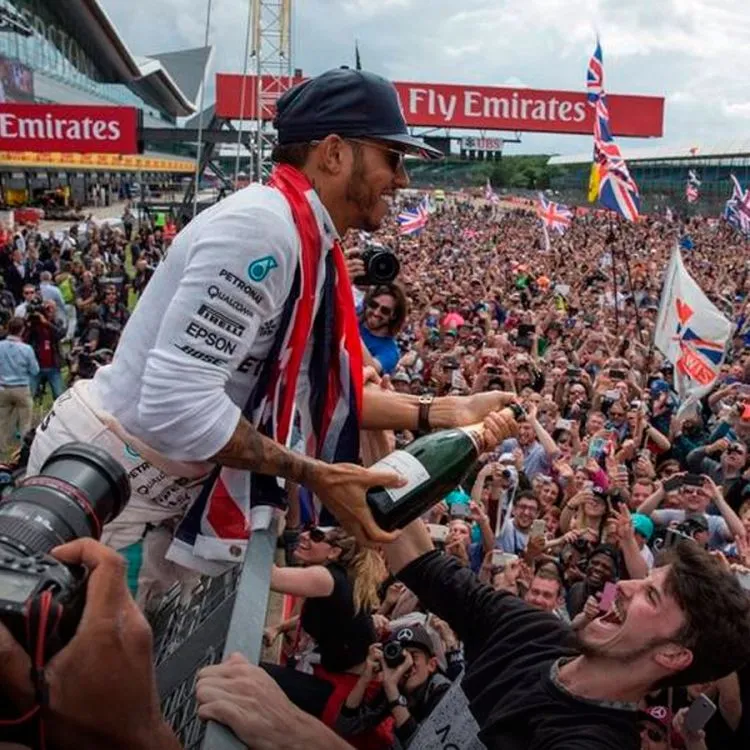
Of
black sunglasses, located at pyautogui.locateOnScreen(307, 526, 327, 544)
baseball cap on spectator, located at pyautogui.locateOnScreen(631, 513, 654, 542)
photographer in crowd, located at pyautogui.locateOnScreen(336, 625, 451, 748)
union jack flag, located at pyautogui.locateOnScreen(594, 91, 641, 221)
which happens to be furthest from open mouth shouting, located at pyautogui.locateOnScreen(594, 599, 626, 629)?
union jack flag, located at pyautogui.locateOnScreen(594, 91, 641, 221)

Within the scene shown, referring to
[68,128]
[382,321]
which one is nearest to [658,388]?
[382,321]

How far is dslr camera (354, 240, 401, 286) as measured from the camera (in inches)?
156

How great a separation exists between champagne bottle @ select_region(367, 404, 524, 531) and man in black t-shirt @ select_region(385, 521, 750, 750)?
1.46 feet

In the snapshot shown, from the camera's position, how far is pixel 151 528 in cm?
202

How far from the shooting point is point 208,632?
5.35 feet

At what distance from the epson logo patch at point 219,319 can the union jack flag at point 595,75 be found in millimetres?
14102

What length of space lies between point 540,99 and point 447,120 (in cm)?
285

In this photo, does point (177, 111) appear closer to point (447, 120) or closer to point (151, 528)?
point (447, 120)

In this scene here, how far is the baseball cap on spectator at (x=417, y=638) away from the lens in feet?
12.8

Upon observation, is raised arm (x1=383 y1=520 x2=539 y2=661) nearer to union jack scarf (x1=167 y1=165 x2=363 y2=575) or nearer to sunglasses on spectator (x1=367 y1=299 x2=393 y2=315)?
union jack scarf (x1=167 y1=165 x2=363 y2=575)

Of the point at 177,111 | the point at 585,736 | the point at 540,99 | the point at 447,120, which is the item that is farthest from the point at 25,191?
the point at 177,111

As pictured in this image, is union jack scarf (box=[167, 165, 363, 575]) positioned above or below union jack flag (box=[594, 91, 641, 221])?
below

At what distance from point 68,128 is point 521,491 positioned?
53.7 ft

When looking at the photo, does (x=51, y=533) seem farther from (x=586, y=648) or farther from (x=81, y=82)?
(x=81, y=82)
